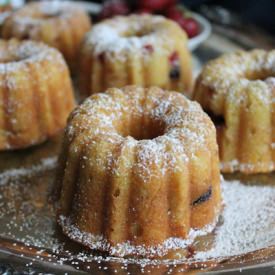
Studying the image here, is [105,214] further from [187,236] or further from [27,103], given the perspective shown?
[27,103]

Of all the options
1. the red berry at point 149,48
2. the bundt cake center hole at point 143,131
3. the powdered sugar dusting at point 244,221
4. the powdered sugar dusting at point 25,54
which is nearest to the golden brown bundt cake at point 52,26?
the powdered sugar dusting at point 25,54

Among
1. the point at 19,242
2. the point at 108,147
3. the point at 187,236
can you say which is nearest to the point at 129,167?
the point at 108,147

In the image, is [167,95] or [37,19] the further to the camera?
[37,19]

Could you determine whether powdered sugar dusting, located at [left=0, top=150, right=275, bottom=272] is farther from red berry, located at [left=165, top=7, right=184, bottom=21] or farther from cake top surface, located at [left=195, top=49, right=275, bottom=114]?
red berry, located at [left=165, top=7, right=184, bottom=21]

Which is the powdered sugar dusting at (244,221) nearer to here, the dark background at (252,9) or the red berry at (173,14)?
the red berry at (173,14)

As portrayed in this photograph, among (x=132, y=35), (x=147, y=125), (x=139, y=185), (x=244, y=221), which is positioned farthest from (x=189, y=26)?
(x=139, y=185)

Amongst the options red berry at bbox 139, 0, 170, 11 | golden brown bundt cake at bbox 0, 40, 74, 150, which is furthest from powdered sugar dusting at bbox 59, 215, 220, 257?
red berry at bbox 139, 0, 170, 11

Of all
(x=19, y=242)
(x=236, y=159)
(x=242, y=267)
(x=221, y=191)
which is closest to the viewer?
(x=242, y=267)
